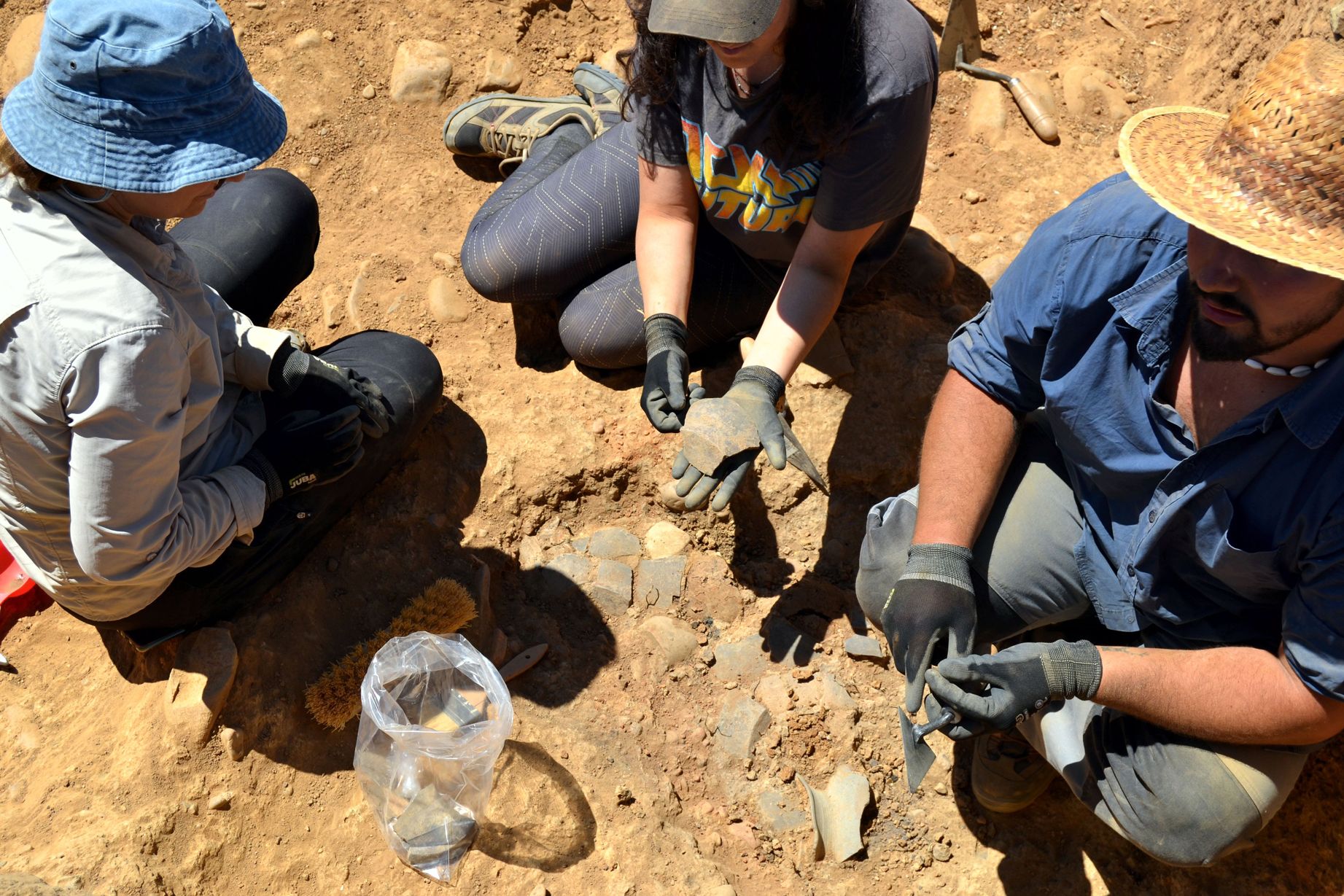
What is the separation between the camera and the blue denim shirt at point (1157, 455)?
1689mm

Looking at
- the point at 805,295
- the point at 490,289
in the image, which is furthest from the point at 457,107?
the point at 805,295

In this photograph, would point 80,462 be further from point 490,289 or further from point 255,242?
point 490,289

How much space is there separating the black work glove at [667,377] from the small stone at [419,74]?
66.1 inches

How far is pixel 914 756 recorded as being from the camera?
6.64ft

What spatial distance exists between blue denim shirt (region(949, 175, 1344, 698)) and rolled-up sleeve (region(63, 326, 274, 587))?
1637 millimetres

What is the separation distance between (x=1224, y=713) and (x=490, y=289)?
2200mm

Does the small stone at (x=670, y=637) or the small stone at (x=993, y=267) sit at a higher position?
the small stone at (x=993, y=267)

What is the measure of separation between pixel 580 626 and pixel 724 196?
3.91 ft

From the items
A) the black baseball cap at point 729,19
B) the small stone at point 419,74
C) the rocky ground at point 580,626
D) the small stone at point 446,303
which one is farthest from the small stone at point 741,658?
the small stone at point 419,74

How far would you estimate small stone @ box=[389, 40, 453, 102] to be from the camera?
366 cm

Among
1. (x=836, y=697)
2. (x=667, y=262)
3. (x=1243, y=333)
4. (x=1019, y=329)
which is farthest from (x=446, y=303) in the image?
(x=1243, y=333)

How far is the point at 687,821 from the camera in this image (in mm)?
2266

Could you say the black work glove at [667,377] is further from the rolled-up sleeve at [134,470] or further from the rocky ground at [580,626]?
the rolled-up sleeve at [134,470]

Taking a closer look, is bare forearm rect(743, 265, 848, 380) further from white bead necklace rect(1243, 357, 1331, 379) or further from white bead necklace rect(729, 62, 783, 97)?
white bead necklace rect(1243, 357, 1331, 379)
